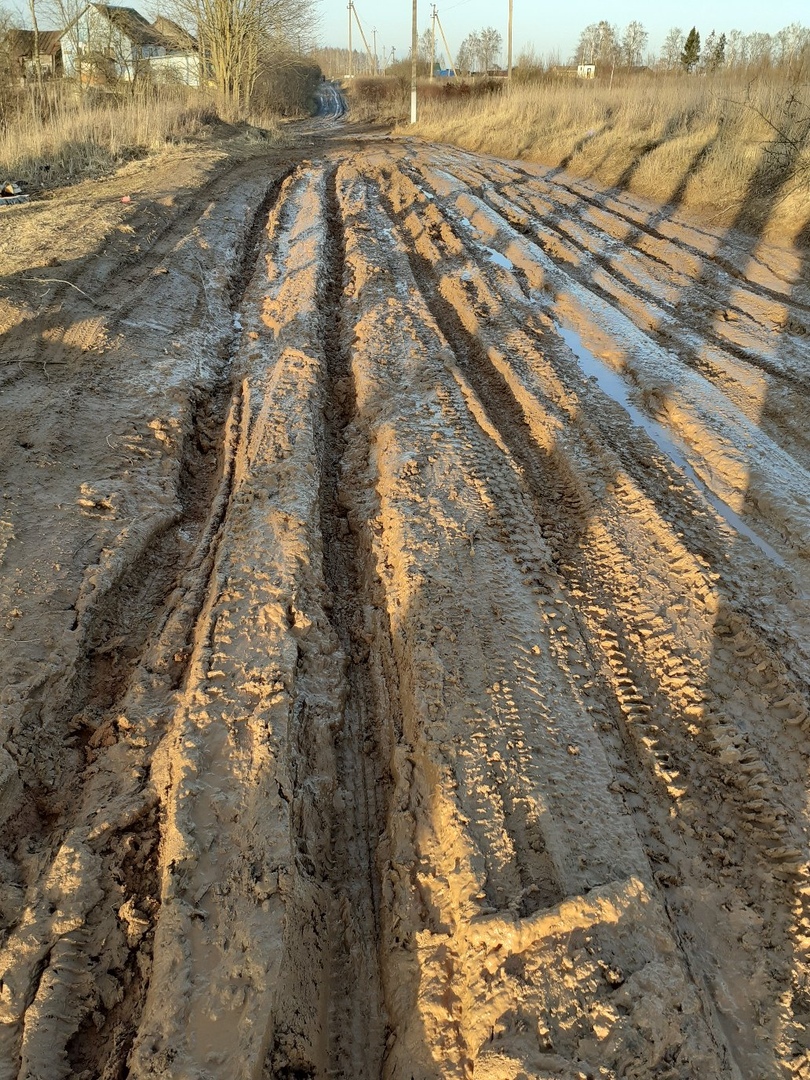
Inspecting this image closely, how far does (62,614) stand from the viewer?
10.7ft

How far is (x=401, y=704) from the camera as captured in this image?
2973mm

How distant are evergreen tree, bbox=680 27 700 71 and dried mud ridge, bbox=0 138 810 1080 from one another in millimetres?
36664

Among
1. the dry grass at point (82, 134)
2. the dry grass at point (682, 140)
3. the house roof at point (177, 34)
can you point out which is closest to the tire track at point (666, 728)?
the dry grass at point (682, 140)

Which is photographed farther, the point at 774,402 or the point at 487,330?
the point at 487,330

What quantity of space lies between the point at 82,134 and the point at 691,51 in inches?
1329

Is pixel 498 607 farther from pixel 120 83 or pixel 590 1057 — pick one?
pixel 120 83

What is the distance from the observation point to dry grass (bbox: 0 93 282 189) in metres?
12.2

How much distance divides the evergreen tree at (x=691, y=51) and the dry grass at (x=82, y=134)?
28.1m

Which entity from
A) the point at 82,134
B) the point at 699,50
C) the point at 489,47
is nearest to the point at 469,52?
the point at 489,47

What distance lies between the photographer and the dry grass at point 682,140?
385 inches

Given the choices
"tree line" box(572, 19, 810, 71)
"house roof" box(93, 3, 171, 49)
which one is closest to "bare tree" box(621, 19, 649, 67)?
"tree line" box(572, 19, 810, 71)

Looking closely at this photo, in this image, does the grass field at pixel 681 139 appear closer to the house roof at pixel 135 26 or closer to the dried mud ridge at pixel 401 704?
the dried mud ridge at pixel 401 704

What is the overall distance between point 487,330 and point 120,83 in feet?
64.1

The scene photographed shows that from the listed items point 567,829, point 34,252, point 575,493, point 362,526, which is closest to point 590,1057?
point 567,829
